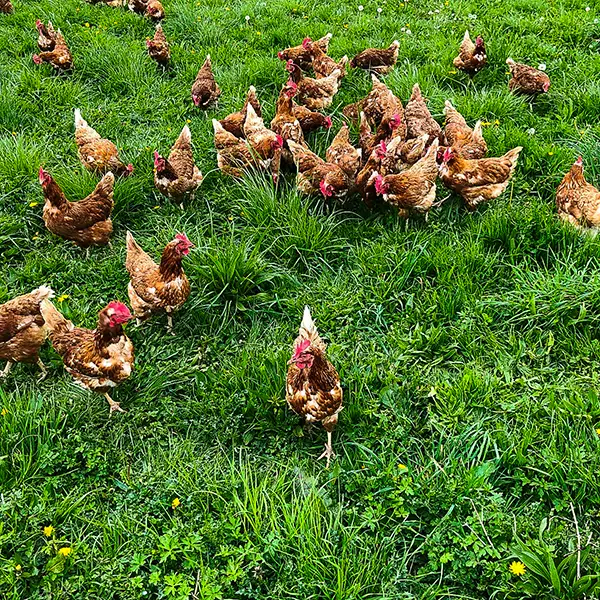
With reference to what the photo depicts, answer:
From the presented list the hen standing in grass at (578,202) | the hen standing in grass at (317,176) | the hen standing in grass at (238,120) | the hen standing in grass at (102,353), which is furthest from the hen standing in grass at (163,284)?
the hen standing in grass at (578,202)

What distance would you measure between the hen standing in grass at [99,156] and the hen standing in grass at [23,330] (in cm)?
184

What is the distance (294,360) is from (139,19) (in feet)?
23.7

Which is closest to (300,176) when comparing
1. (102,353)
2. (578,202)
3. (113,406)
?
(578,202)

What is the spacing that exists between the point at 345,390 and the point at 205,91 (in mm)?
4178

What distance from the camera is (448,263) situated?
435cm

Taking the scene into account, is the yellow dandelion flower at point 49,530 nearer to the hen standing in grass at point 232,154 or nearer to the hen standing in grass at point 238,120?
the hen standing in grass at point 232,154

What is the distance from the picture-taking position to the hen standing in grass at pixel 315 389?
331 cm

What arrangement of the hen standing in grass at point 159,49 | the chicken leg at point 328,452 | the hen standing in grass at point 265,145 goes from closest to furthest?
the chicken leg at point 328,452 < the hen standing in grass at point 265,145 < the hen standing in grass at point 159,49

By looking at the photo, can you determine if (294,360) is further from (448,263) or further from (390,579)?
(448,263)

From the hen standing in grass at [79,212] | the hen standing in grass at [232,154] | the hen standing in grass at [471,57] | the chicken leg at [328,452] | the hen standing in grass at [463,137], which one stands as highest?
the hen standing in grass at [471,57]

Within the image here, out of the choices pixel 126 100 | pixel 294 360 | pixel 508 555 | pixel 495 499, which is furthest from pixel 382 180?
pixel 126 100

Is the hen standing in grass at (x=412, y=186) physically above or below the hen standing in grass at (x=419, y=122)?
below

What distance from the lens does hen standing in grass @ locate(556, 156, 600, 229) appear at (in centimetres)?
440

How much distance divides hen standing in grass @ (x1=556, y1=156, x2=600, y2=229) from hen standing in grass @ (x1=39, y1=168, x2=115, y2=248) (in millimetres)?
3832
